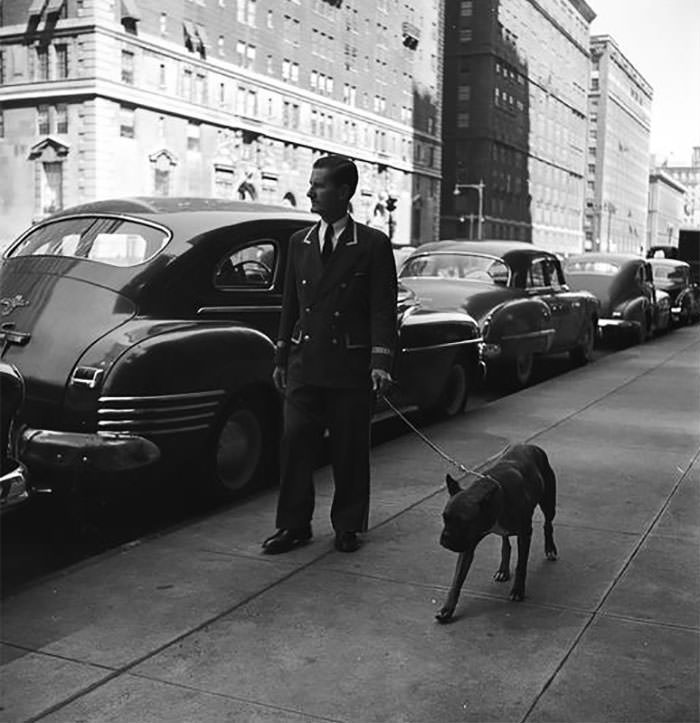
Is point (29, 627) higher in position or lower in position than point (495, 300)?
lower

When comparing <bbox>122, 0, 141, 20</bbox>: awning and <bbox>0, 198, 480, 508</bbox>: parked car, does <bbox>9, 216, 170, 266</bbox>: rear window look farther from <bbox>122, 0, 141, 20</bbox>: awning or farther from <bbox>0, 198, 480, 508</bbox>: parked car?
<bbox>122, 0, 141, 20</bbox>: awning

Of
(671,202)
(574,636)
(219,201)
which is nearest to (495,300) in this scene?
(219,201)

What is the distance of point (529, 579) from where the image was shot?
438cm

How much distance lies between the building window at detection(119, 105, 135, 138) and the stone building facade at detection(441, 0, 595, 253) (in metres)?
48.4

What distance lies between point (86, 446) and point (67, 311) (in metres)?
0.86

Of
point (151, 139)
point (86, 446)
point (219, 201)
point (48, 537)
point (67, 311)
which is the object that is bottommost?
point (48, 537)

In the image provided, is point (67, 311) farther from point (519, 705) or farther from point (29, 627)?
point (519, 705)

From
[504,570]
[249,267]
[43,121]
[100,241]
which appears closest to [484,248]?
[249,267]

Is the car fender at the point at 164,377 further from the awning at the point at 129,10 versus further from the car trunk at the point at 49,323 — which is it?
the awning at the point at 129,10

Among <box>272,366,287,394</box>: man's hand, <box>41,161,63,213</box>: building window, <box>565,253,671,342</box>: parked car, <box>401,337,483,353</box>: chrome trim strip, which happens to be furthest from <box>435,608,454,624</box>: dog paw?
<box>41,161,63,213</box>: building window

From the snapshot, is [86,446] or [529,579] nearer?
[529,579]

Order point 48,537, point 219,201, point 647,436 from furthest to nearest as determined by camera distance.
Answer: point 647,436 < point 219,201 < point 48,537

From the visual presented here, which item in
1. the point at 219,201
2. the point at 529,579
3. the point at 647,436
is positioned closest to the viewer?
the point at 529,579

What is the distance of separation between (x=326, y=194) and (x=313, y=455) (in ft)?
4.07
